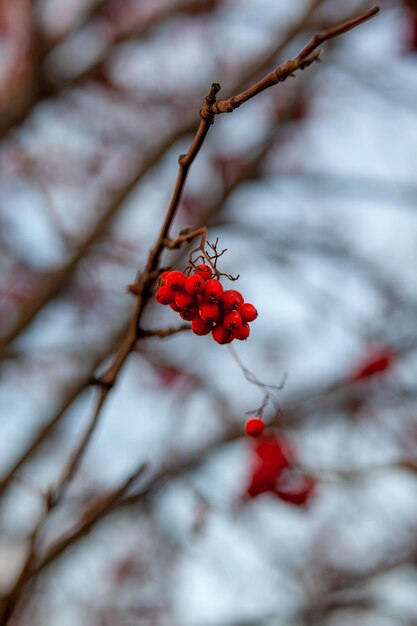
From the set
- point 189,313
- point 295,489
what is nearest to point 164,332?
point 189,313

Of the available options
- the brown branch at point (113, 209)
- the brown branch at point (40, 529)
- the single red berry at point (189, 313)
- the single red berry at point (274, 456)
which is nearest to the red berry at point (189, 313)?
the single red berry at point (189, 313)

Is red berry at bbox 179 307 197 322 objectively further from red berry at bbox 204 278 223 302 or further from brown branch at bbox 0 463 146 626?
brown branch at bbox 0 463 146 626

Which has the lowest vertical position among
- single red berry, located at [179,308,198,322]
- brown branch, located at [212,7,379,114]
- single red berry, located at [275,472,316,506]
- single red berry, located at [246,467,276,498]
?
single red berry, located at [179,308,198,322]

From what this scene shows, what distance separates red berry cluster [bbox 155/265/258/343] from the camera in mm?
1335

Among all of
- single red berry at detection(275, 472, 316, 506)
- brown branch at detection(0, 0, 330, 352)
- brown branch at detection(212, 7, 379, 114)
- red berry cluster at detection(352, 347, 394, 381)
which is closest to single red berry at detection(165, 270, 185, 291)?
brown branch at detection(212, 7, 379, 114)

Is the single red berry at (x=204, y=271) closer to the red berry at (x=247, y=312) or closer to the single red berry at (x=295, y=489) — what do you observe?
the red berry at (x=247, y=312)

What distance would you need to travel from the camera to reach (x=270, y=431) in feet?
11.5

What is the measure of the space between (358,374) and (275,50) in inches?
90.2

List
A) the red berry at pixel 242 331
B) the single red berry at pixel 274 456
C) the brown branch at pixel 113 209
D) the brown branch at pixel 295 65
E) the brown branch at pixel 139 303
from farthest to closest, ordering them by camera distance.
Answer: the brown branch at pixel 113 209 → the single red berry at pixel 274 456 → the red berry at pixel 242 331 → the brown branch at pixel 139 303 → the brown branch at pixel 295 65

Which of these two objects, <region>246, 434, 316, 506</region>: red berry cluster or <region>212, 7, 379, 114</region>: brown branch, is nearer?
<region>212, 7, 379, 114</region>: brown branch

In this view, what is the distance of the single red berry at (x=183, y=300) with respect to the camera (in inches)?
52.5

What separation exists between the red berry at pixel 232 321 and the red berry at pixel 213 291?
49mm

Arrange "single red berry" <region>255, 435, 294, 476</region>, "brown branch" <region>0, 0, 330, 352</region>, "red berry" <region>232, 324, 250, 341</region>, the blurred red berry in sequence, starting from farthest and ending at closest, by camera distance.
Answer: the blurred red berry < "brown branch" <region>0, 0, 330, 352</region> < "single red berry" <region>255, 435, 294, 476</region> < "red berry" <region>232, 324, 250, 341</region>

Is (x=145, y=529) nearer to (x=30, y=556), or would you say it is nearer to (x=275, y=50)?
(x=275, y=50)
